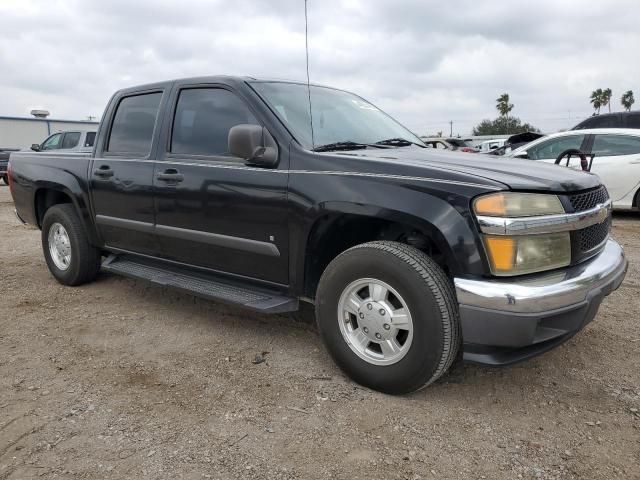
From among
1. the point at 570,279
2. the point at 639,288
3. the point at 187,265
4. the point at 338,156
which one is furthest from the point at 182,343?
the point at 639,288

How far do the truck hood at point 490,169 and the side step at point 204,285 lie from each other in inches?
38.3

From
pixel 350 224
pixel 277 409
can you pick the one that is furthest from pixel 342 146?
pixel 277 409

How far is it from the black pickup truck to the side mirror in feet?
0.04

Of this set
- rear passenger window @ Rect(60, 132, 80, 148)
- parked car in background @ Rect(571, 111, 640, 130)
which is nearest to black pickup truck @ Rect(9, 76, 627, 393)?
parked car in background @ Rect(571, 111, 640, 130)

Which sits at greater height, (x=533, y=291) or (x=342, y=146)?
(x=342, y=146)

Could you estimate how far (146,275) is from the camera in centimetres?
395

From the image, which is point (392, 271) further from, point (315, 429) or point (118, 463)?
point (118, 463)

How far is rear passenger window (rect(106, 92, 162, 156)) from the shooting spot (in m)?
4.05

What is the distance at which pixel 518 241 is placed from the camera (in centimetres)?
240

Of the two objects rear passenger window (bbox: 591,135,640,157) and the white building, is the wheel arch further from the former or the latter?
the white building

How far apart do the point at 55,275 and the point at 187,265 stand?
6.47ft

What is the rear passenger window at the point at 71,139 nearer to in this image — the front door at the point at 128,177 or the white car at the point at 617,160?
the front door at the point at 128,177

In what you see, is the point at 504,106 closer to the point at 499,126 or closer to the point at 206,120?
the point at 499,126

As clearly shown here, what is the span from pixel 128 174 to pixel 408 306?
8.23 ft
